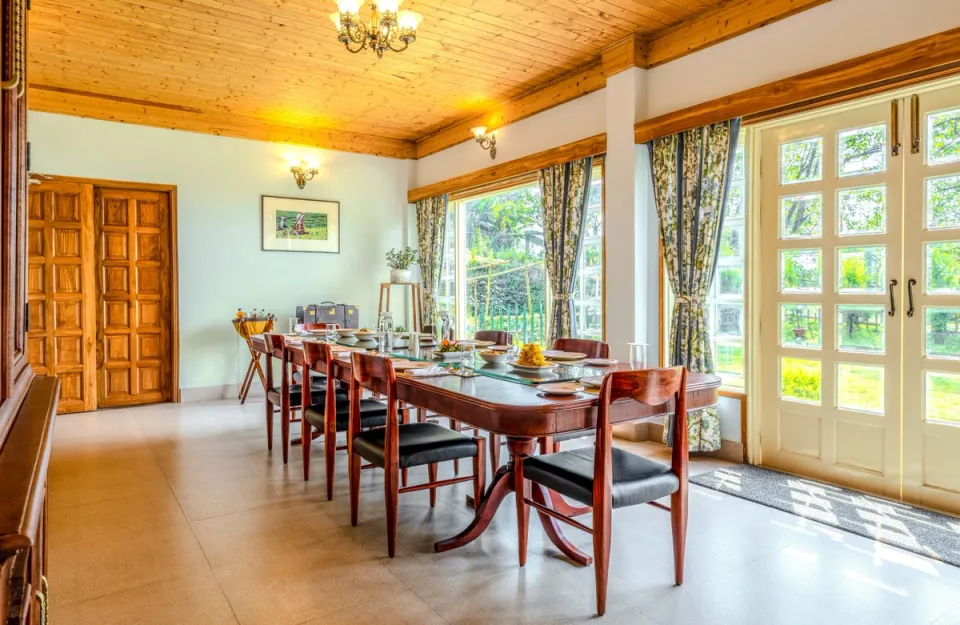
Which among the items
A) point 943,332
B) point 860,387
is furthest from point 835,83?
point 860,387

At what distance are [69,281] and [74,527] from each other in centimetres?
352

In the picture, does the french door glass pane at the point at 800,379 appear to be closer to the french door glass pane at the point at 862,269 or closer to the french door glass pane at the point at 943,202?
the french door glass pane at the point at 862,269

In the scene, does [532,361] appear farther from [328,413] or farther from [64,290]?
[64,290]

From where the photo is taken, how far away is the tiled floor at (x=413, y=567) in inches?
83.0

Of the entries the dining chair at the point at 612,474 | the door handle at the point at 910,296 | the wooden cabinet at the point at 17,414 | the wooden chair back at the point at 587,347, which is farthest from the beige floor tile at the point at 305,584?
the door handle at the point at 910,296

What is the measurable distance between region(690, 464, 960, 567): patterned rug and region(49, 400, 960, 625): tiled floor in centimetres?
12

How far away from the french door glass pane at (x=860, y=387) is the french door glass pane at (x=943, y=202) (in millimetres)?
804

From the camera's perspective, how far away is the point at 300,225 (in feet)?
21.8

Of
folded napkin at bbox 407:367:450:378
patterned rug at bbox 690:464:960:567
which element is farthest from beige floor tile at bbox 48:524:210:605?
patterned rug at bbox 690:464:960:567

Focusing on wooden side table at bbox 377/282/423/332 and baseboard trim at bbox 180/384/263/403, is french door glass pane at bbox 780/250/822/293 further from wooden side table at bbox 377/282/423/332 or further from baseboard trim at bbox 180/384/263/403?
baseboard trim at bbox 180/384/263/403

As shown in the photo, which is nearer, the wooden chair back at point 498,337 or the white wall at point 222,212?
the wooden chair back at point 498,337

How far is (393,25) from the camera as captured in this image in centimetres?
316

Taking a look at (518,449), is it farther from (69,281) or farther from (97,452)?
(69,281)

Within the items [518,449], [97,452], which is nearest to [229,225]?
[97,452]
